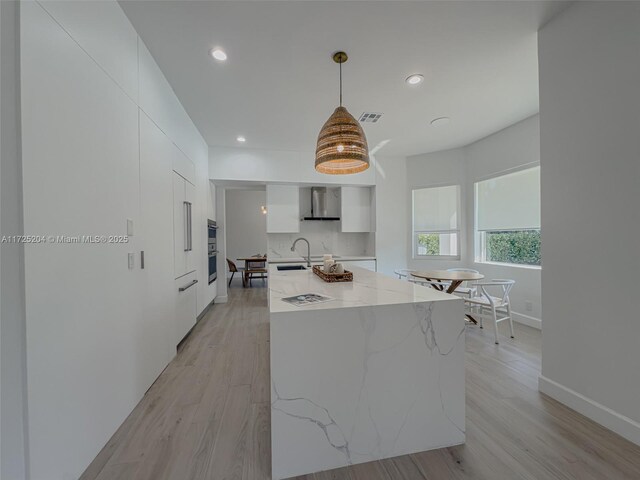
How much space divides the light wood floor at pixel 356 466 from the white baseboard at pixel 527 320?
118 cm

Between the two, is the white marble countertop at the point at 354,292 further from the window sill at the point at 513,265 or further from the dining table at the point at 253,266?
the dining table at the point at 253,266

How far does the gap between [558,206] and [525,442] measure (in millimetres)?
1630

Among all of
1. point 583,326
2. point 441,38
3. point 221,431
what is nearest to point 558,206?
point 583,326

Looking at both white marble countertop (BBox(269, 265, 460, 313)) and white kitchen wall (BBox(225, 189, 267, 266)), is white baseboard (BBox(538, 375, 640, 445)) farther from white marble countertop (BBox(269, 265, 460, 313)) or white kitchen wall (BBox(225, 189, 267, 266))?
white kitchen wall (BBox(225, 189, 267, 266))

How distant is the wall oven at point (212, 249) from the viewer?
4574mm

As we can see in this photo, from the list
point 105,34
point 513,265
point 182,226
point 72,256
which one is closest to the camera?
point 72,256

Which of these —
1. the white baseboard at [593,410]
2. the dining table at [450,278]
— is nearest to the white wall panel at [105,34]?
the dining table at [450,278]

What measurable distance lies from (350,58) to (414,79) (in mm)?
775

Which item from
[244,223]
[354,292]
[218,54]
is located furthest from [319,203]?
[244,223]

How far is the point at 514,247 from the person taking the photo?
397cm

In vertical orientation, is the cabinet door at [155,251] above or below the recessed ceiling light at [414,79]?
below

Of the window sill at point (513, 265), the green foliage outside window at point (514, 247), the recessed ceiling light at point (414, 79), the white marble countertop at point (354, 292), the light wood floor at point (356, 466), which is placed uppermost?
the recessed ceiling light at point (414, 79)

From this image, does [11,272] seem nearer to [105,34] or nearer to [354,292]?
[105,34]

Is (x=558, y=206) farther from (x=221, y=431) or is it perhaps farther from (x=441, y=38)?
(x=221, y=431)
